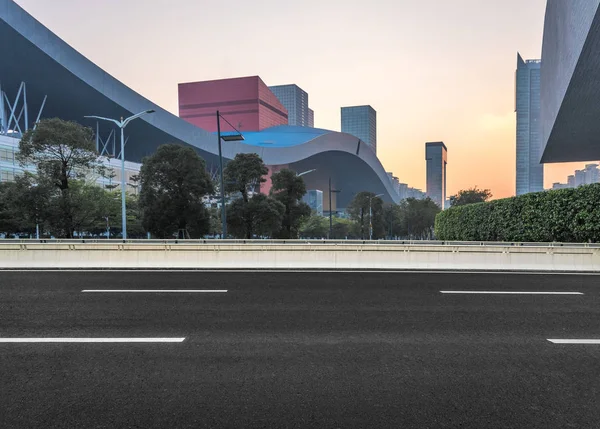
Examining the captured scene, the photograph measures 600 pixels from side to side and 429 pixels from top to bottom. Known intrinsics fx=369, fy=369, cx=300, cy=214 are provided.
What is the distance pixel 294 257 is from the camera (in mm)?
13617

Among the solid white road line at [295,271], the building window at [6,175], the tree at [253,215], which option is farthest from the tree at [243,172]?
the building window at [6,175]

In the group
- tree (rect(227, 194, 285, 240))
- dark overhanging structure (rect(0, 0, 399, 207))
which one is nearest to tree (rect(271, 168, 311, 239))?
tree (rect(227, 194, 285, 240))

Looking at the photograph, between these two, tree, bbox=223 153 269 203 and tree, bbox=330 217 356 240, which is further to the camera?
tree, bbox=330 217 356 240

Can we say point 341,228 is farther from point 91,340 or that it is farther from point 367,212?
point 91,340

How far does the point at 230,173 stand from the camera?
34750 mm

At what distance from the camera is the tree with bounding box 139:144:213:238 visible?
2792 centimetres

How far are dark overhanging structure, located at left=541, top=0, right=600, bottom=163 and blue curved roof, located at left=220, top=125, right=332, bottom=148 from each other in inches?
3069

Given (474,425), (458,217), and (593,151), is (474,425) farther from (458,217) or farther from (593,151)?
(593,151)

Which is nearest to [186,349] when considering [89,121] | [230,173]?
[230,173]

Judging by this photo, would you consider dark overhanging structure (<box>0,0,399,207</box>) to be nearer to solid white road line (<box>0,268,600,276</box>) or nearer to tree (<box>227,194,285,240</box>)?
tree (<box>227,194,285,240</box>)

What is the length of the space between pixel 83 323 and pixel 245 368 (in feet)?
11.1

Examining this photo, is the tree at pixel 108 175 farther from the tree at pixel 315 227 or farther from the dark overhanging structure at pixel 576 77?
the tree at pixel 315 227

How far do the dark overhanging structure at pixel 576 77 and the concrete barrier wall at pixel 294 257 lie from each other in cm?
982

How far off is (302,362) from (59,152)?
26099 mm
